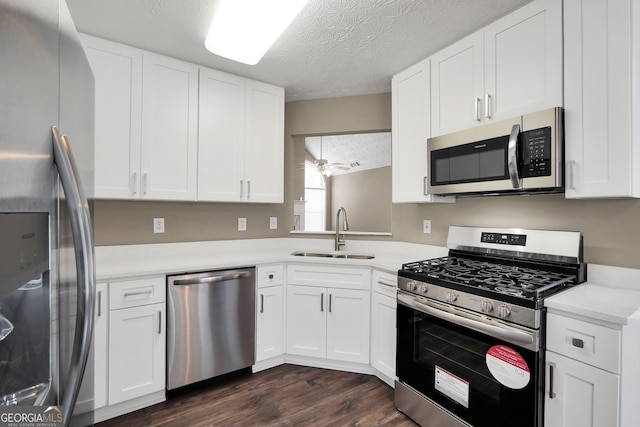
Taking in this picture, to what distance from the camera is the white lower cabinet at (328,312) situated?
248cm

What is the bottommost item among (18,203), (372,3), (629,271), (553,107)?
(629,271)

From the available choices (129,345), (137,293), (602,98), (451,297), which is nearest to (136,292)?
(137,293)

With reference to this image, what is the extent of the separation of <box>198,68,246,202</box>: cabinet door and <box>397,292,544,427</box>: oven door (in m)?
1.66

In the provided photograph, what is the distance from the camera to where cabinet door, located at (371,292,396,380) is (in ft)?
7.46

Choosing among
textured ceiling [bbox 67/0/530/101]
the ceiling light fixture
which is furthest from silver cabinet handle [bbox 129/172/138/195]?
the ceiling light fixture

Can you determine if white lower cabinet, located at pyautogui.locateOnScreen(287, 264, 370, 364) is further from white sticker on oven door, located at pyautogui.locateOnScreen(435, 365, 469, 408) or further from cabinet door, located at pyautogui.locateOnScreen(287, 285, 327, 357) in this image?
white sticker on oven door, located at pyautogui.locateOnScreen(435, 365, 469, 408)

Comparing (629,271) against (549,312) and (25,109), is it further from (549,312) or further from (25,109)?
(25,109)

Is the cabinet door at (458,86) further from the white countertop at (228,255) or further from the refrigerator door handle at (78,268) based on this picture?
the refrigerator door handle at (78,268)

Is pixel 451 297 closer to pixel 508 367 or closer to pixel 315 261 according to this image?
pixel 508 367

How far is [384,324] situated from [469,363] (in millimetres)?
772

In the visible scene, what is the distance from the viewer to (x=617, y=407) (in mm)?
1199

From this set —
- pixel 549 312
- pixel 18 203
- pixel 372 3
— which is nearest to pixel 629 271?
pixel 549 312

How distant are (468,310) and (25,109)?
1778 millimetres

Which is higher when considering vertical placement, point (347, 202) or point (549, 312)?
point (347, 202)
